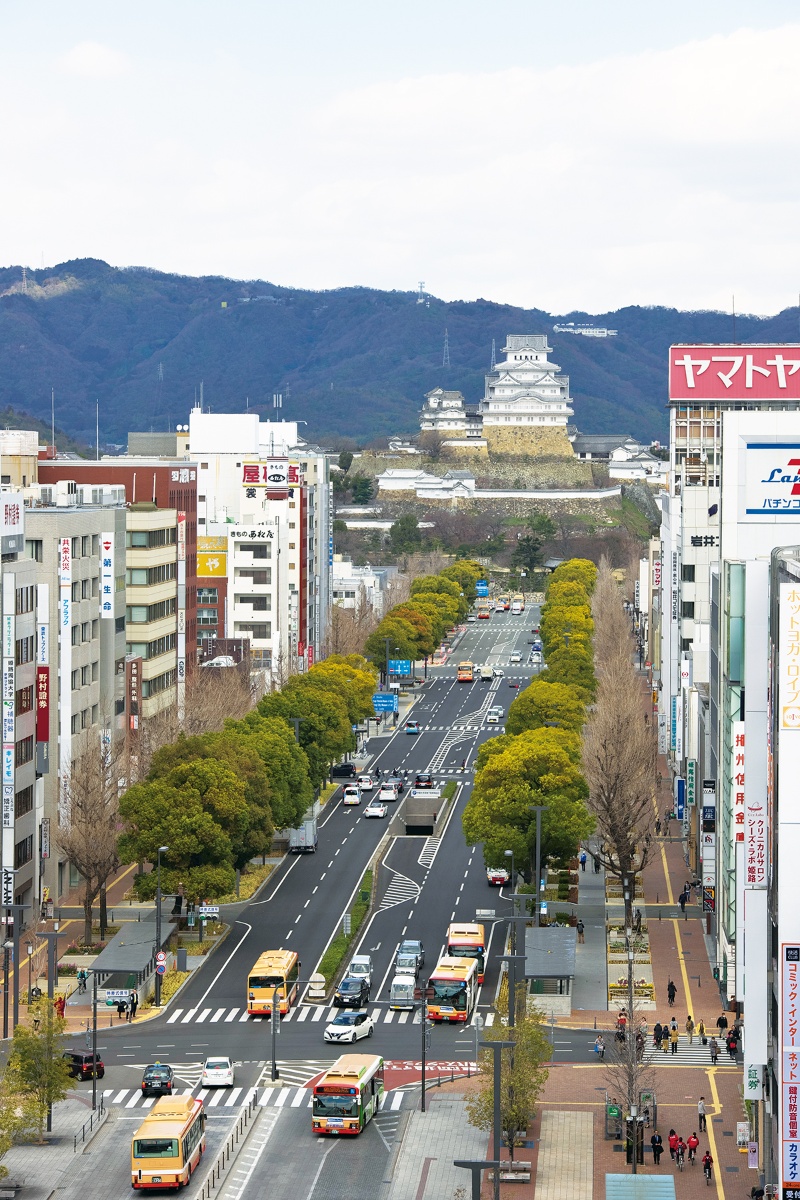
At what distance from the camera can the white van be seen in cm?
6194

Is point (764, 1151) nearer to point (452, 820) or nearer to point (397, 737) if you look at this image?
point (452, 820)

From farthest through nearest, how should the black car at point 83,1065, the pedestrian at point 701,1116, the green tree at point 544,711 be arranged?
1. the green tree at point 544,711
2. the black car at point 83,1065
3. the pedestrian at point 701,1116

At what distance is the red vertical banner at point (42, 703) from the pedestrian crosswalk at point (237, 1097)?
22.3 meters

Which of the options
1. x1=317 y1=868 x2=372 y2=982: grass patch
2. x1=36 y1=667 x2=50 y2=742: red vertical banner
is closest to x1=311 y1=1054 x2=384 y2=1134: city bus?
x1=317 y1=868 x2=372 y2=982: grass patch

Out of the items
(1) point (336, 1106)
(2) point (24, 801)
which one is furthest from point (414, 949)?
(1) point (336, 1106)

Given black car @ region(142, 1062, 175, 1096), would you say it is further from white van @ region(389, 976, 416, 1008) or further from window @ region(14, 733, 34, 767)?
window @ region(14, 733, 34, 767)


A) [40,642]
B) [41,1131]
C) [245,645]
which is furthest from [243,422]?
[41,1131]

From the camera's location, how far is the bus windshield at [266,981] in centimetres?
6089

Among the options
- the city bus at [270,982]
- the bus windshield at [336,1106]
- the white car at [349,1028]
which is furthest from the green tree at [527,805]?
the bus windshield at [336,1106]

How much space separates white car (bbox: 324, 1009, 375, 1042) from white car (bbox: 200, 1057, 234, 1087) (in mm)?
4974

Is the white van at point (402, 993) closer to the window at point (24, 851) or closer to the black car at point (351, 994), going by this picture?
the black car at point (351, 994)

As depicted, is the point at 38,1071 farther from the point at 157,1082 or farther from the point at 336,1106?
the point at 336,1106

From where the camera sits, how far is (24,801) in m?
71.0

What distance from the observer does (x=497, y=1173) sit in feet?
136
